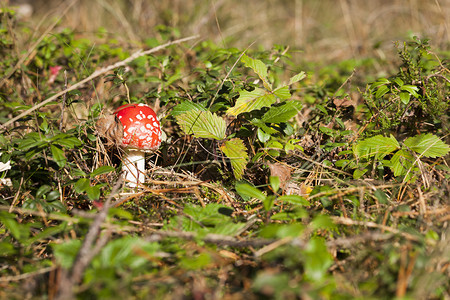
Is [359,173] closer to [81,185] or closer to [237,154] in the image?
[237,154]

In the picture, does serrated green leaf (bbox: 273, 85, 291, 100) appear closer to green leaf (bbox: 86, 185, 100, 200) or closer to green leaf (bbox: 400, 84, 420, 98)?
green leaf (bbox: 400, 84, 420, 98)

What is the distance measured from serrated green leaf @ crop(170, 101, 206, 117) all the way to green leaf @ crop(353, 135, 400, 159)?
35.0 inches

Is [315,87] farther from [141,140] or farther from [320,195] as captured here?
[141,140]

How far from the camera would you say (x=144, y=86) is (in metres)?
2.89

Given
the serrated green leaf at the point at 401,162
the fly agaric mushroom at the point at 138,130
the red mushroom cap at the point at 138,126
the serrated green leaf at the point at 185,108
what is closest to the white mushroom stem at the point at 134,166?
the fly agaric mushroom at the point at 138,130

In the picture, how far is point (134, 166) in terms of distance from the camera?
2.00 meters

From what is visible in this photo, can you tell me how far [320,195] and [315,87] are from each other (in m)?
1.26

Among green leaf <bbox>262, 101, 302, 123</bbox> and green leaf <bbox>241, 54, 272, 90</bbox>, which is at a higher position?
green leaf <bbox>241, 54, 272, 90</bbox>

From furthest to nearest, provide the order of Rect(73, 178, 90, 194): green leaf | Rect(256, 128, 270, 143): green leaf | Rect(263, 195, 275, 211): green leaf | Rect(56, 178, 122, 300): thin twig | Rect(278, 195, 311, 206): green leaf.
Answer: Rect(256, 128, 270, 143): green leaf, Rect(73, 178, 90, 194): green leaf, Rect(278, 195, 311, 206): green leaf, Rect(263, 195, 275, 211): green leaf, Rect(56, 178, 122, 300): thin twig

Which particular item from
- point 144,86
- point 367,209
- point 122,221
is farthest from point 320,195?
point 144,86

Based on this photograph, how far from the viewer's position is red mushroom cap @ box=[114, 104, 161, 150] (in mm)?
1865

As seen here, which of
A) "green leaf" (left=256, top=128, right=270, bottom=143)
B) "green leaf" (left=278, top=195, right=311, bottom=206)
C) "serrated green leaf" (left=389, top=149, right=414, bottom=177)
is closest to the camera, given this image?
"green leaf" (left=278, top=195, right=311, bottom=206)

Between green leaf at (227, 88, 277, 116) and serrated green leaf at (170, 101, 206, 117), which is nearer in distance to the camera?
green leaf at (227, 88, 277, 116)

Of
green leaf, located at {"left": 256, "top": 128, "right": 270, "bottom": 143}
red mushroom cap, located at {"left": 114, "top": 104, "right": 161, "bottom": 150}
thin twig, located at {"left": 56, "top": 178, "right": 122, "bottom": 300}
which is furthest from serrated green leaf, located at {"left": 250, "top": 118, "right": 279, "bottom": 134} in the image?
thin twig, located at {"left": 56, "top": 178, "right": 122, "bottom": 300}
